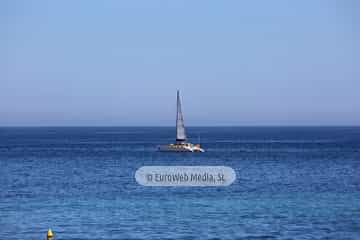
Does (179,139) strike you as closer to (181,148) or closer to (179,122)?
(181,148)

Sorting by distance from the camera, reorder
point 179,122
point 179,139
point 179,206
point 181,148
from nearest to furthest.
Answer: point 179,206 < point 179,122 < point 181,148 < point 179,139

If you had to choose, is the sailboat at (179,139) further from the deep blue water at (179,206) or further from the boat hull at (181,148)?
the deep blue water at (179,206)

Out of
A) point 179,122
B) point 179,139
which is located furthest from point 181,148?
point 179,122

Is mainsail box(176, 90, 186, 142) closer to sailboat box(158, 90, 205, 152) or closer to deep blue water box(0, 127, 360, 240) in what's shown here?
sailboat box(158, 90, 205, 152)

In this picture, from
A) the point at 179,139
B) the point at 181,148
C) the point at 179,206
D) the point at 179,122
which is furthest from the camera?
the point at 179,139

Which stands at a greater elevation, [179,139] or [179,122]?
[179,122]

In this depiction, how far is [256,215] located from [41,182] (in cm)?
3498

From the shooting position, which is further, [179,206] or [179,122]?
[179,122]

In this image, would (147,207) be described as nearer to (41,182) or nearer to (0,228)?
(0,228)

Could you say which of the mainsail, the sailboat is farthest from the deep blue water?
the sailboat

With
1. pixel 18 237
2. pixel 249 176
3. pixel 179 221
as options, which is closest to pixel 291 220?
pixel 179 221

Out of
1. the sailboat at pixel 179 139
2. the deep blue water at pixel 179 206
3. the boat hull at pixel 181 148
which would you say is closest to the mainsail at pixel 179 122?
the sailboat at pixel 179 139

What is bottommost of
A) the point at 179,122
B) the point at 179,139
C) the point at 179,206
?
the point at 179,206

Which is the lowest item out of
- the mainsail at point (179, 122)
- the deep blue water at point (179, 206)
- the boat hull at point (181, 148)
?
the deep blue water at point (179, 206)
